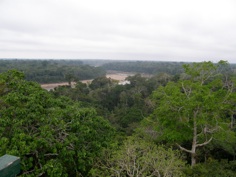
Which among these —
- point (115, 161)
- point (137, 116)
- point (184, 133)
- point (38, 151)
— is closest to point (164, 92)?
point (184, 133)

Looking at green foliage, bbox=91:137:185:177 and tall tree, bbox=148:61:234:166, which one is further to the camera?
tall tree, bbox=148:61:234:166

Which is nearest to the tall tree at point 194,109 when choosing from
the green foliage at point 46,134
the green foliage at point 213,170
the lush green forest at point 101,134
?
the lush green forest at point 101,134

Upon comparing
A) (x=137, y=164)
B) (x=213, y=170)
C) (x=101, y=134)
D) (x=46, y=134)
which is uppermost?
(x=46, y=134)

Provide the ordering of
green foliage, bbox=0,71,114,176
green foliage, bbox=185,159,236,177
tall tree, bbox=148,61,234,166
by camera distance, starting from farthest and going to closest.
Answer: tall tree, bbox=148,61,234,166
green foliage, bbox=185,159,236,177
green foliage, bbox=0,71,114,176

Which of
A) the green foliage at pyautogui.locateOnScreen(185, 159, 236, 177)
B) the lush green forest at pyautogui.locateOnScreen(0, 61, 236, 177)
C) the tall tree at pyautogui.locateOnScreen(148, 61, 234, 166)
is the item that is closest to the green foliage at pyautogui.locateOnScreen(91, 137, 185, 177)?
the lush green forest at pyautogui.locateOnScreen(0, 61, 236, 177)

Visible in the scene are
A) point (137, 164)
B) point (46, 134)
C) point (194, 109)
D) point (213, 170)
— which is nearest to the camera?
point (46, 134)

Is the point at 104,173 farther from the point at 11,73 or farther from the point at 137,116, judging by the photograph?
the point at 137,116

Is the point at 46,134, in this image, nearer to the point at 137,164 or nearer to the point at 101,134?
the point at 101,134

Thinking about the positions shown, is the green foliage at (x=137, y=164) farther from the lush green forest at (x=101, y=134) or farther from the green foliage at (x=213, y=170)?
the green foliage at (x=213, y=170)

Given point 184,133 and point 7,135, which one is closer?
point 7,135

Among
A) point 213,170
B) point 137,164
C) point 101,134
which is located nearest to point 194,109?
point 213,170

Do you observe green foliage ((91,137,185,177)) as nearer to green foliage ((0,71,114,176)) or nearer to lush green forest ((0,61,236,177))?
lush green forest ((0,61,236,177))
